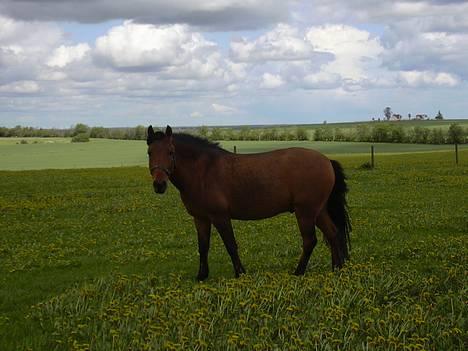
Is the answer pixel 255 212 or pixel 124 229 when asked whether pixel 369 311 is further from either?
pixel 124 229

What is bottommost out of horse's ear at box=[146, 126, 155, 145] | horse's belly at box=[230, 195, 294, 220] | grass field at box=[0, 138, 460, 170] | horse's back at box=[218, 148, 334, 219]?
grass field at box=[0, 138, 460, 170]

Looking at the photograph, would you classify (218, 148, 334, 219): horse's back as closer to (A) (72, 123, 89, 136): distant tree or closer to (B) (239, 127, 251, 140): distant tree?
(B) (239, 127, 251, 140): distant tree

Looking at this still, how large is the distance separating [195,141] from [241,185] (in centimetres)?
118

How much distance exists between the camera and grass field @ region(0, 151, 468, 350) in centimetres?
686

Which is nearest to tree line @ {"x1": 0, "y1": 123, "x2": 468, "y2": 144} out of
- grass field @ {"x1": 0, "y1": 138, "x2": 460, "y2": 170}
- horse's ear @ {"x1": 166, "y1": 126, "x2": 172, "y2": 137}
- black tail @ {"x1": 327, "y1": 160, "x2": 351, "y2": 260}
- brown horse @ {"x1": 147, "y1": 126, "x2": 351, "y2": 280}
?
grass field @ {"x1": 0, "y1": 138, "x2": 460, "y2": 170}

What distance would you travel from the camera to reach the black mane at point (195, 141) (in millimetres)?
10195

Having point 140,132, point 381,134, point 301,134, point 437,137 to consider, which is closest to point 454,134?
point 437,137

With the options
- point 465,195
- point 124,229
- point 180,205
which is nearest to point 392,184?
point 465,195

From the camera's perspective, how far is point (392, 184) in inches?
1223

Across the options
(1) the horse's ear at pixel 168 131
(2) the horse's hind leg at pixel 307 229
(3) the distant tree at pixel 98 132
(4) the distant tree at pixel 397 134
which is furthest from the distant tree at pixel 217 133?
(1) the horse's ear at pixel 168 131

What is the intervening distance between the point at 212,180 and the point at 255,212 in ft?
3.28

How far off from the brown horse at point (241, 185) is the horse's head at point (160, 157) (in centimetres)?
6

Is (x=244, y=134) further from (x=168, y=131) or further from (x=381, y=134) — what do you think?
(x=168, y=131)

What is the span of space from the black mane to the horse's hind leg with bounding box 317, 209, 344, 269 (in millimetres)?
2376
